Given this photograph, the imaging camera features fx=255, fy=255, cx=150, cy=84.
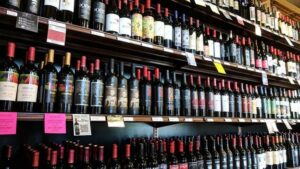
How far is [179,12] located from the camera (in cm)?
203

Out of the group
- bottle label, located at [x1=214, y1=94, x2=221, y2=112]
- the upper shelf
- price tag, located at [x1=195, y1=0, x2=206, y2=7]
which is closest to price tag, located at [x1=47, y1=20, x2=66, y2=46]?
the upper shelf

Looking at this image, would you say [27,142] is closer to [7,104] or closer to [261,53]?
[7,104]

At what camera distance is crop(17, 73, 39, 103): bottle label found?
3.56ft

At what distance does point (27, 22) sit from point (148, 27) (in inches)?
29.6

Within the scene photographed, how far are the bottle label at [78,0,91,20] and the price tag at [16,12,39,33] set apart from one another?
29 cm

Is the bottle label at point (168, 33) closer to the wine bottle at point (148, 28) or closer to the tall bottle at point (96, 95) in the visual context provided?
the wine bottle at point (148, 28)

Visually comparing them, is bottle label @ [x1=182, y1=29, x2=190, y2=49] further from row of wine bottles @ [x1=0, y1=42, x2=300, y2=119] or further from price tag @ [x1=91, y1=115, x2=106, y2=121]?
price tag @ [x1=91, y1=115, x2=106, y2=121]

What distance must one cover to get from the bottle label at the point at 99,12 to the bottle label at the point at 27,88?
1.52 ft

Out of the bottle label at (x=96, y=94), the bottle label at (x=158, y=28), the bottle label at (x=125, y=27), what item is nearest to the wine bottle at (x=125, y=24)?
the bottle label at (x=125, y=27)

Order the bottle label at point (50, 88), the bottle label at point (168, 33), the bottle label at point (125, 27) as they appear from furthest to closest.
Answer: the bottle label at point (168, 33), the bottle label at point (125, 27), the bottle label at point (50, 88)

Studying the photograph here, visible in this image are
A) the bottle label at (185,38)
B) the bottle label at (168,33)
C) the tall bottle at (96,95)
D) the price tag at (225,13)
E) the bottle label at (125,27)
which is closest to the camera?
the tall bottle at (96,95)

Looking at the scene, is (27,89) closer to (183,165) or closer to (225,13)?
(183,165)

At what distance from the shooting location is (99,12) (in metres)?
1.38

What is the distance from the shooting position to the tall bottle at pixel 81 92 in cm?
126
